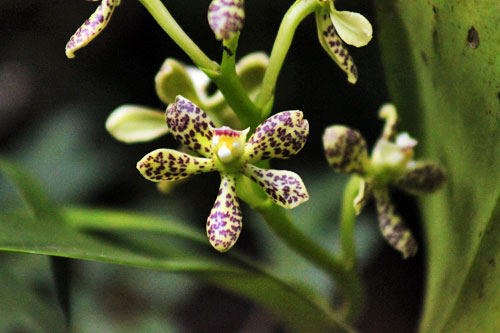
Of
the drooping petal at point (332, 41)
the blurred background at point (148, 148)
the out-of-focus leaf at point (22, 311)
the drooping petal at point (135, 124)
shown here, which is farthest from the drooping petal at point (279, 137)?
the blurred background at point (148, 148)

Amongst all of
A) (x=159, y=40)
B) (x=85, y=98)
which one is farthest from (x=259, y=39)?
(x=85, y=98)

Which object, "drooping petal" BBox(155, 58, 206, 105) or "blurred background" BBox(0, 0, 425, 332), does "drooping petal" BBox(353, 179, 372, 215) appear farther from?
"blurred background" BBox(0, 0, 425, 332)

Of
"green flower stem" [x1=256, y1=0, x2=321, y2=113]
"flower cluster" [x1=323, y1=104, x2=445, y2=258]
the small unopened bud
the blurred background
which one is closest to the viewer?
the small unopened bud

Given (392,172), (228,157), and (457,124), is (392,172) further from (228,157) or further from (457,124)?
(228,157)

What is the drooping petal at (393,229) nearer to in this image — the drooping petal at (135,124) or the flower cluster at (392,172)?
the flower cluster at (392,172)

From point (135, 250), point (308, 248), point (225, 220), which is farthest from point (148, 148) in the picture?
point (225, 220)

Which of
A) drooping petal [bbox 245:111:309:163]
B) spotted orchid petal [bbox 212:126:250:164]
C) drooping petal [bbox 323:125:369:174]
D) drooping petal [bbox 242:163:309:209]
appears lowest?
drooping petal [bbox 323:125:369:174]

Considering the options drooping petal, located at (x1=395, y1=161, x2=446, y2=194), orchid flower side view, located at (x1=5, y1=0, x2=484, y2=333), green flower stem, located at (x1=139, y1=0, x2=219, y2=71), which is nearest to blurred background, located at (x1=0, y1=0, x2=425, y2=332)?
orchid flower side view, located at (x1=5, y1=0, x2=484, y2=333)
